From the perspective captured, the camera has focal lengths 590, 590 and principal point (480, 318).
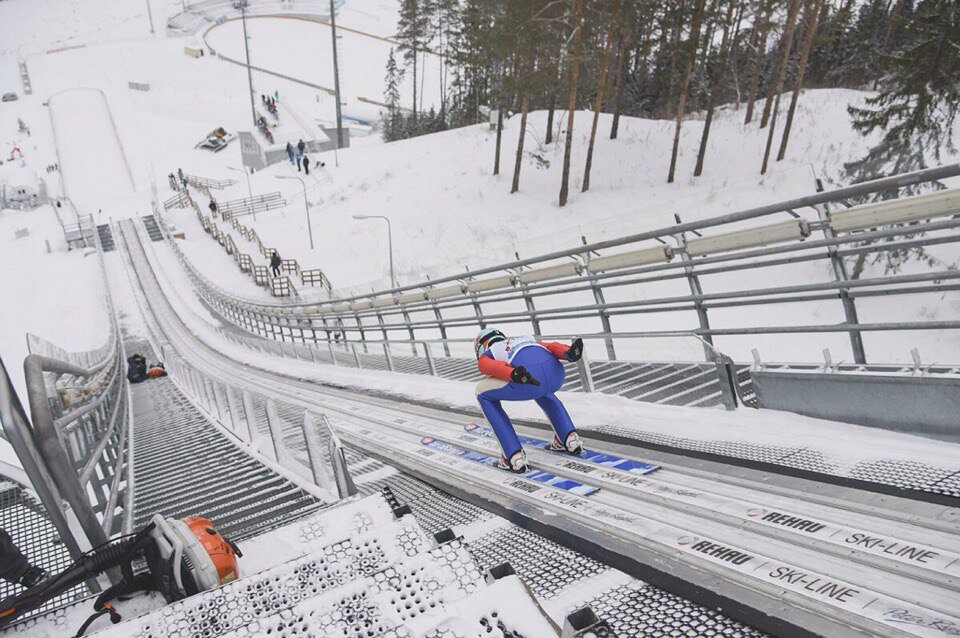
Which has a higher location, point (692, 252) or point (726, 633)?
point (692, 252)

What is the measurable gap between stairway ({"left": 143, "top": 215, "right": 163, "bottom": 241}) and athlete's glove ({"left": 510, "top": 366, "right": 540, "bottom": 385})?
2068 inches

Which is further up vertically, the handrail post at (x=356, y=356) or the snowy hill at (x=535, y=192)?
the snowy hill at (x=535, y=192)

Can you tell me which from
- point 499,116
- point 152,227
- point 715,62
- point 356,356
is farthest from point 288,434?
point 152,227

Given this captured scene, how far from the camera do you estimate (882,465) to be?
3664mm

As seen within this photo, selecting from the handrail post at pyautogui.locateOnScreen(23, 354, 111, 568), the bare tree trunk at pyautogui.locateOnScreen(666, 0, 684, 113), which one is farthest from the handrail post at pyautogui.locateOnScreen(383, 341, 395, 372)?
the bare tree trunk at pyautogui.locateOnScreen(666, 0, 684, 113)

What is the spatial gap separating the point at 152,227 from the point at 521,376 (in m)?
56.3

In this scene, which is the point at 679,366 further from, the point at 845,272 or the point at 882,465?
the point at 882,465

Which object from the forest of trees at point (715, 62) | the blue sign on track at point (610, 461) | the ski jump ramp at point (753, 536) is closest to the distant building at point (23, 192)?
the forest of trees at point (715, 62)

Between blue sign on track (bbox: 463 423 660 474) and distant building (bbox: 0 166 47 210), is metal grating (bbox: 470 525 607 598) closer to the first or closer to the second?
blue sign on track (bbox: 463 423 660 474)

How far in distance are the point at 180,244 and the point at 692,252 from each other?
47.7 metres

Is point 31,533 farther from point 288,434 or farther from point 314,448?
point 314,448

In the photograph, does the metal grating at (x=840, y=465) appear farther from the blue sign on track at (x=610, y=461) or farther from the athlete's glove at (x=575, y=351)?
the athlete's glove at (x=575, y=351)

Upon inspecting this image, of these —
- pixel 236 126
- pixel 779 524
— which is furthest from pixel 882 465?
pixel 236 126

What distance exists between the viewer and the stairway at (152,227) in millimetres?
49969
